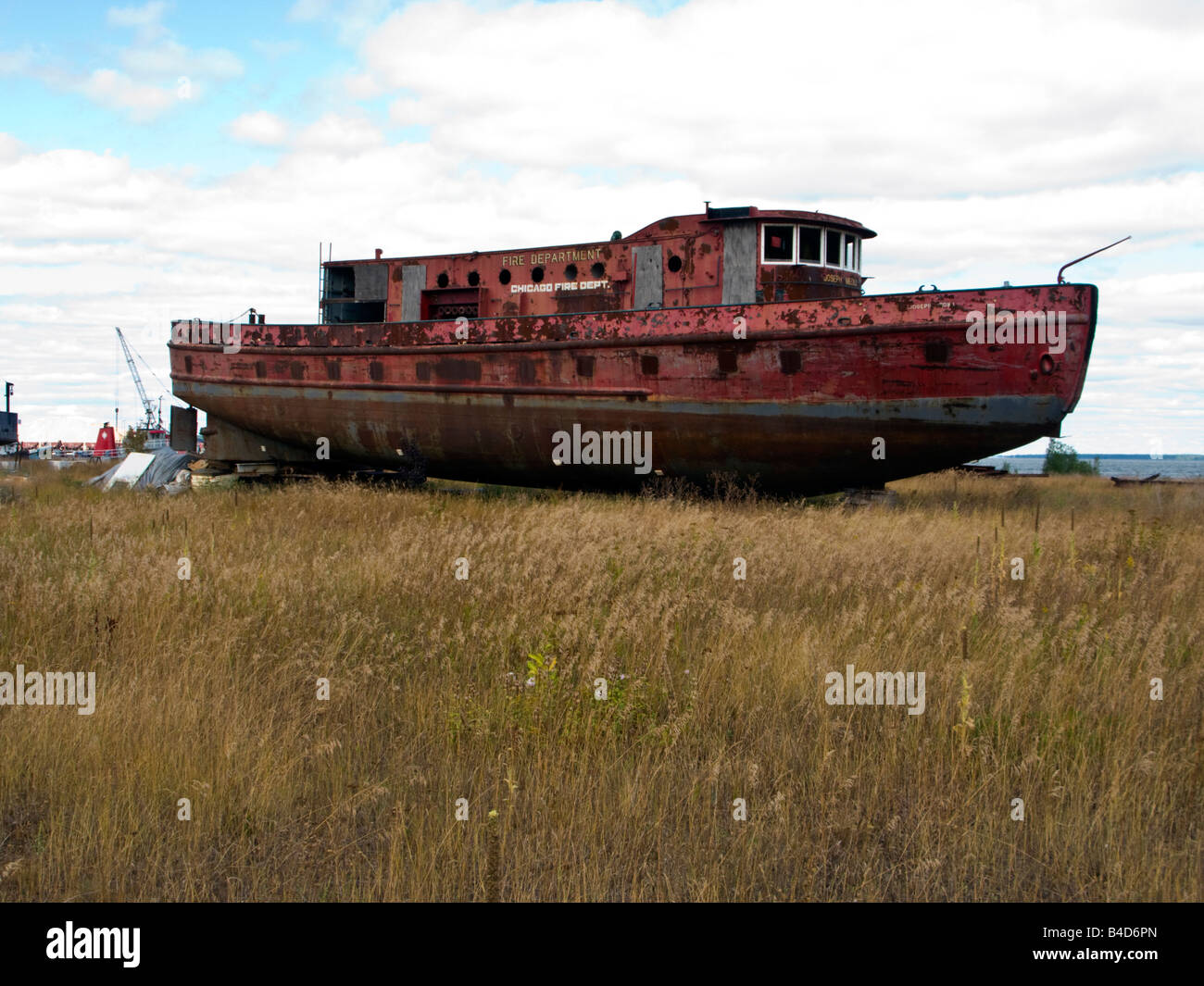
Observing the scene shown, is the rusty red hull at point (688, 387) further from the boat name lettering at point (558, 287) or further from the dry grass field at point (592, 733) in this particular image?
the dry grass field at point (592, 733)

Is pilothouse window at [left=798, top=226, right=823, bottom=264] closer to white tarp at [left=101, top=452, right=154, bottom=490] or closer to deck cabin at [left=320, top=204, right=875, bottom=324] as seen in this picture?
deck cabin at [left=320, top=204, right=875, bottom=324]

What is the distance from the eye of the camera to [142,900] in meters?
2.91

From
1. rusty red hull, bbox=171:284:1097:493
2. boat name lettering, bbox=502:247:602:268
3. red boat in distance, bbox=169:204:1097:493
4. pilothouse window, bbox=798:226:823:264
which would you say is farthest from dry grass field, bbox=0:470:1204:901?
boat name lettering, bbox=502:247:602:268

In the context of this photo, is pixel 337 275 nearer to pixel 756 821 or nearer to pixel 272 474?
pixel 272 474

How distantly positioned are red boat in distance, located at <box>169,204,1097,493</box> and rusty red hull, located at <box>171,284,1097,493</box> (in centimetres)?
3

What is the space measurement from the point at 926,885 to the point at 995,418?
32.3ft

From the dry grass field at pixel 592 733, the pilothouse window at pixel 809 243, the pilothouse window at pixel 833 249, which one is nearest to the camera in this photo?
the dry grass field at pixel 592 733

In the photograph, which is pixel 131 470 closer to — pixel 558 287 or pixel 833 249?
pixel 558 287

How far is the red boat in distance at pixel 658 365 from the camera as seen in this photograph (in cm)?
1166

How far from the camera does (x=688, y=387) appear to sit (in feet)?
43.4

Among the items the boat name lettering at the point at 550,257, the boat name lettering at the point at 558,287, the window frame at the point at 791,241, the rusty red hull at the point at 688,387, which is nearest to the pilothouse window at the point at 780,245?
the window frame at the point at 791,241

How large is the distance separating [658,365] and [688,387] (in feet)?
1.97

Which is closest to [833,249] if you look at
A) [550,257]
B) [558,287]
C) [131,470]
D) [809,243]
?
→ [809,243]

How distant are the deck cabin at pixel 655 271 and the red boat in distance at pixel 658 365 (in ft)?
0.11
